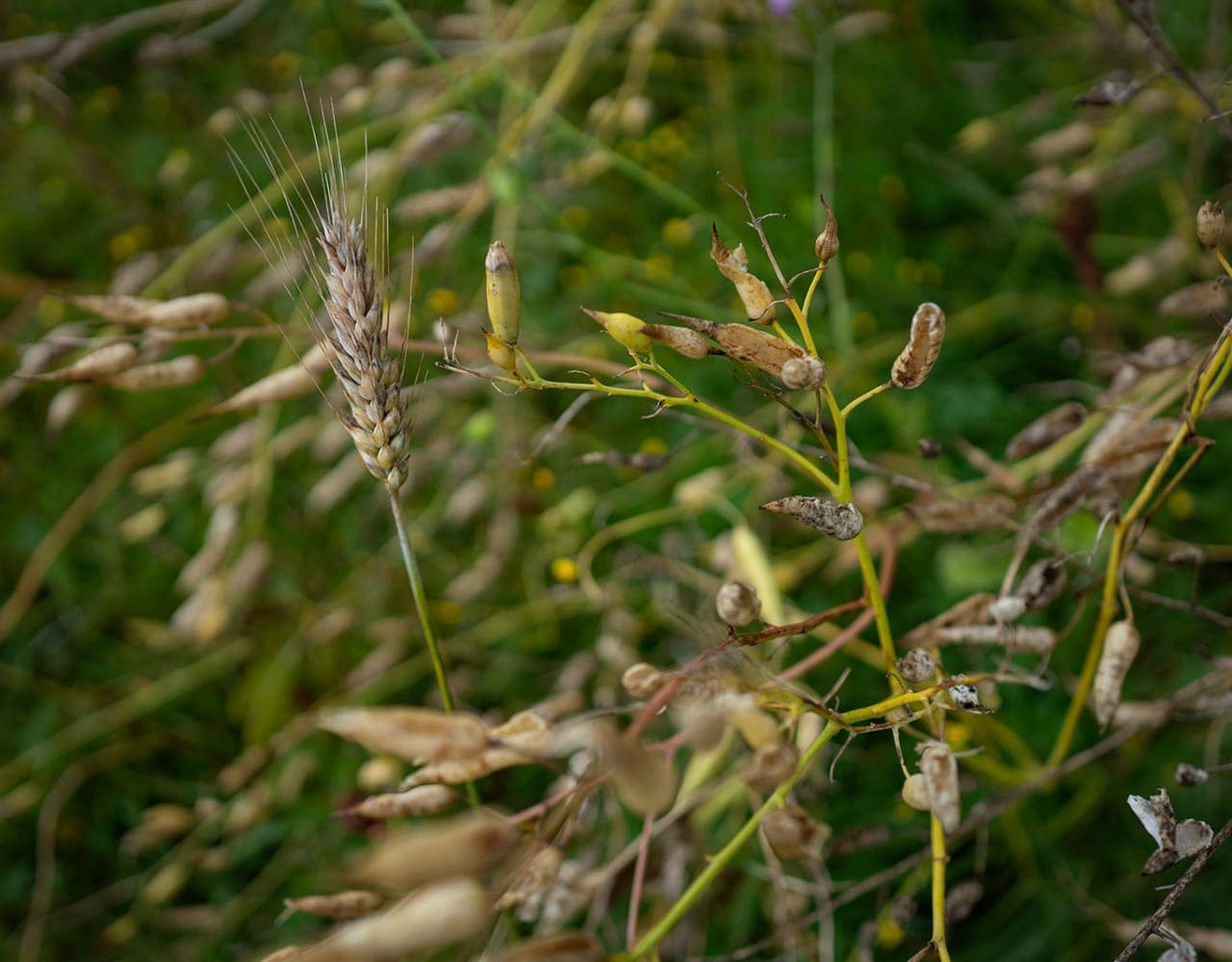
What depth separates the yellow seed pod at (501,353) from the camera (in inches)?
29.6

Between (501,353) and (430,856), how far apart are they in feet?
1.26

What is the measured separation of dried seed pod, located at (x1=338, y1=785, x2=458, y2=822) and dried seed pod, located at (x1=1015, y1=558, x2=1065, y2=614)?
0.57 m

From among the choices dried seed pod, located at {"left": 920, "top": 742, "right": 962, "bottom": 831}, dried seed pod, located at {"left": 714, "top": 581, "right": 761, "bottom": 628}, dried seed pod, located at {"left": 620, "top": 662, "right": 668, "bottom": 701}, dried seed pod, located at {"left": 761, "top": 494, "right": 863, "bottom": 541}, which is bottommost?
dried seed pod, located at {"left": 920, "top": 742, "right": 962, "bottom": 831}

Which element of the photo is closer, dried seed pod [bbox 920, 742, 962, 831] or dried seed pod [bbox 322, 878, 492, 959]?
dried seed pod [bbox 322, 878, 492, 959]

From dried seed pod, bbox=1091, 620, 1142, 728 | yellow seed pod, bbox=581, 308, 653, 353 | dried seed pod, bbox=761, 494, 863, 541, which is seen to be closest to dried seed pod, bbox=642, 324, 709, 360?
yellow seed pod, bbox=581, 308, 653, 353

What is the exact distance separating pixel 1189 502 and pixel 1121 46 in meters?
0.74

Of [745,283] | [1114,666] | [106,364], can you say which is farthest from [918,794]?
[106,364]

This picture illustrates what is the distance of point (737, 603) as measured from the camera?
2.36ft

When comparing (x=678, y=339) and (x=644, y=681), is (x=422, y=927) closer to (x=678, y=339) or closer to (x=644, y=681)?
(x=644, y=681)

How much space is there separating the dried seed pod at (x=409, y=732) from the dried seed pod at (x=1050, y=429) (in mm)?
711

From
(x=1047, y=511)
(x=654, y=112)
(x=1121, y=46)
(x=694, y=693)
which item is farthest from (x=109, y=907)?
(x=1121, y=46)

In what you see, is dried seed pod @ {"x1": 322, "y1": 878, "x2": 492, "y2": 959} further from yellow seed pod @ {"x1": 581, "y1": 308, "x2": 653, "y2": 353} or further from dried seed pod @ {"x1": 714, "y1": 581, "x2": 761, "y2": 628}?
yellow seed pod @ {"x1": 581, "y1": 308, "x2": 653, "y2": 353}

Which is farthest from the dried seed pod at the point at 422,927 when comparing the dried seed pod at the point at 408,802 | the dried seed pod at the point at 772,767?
the dried seed pod at the point at 408,802

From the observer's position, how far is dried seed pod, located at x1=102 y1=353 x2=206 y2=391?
3.41ft
